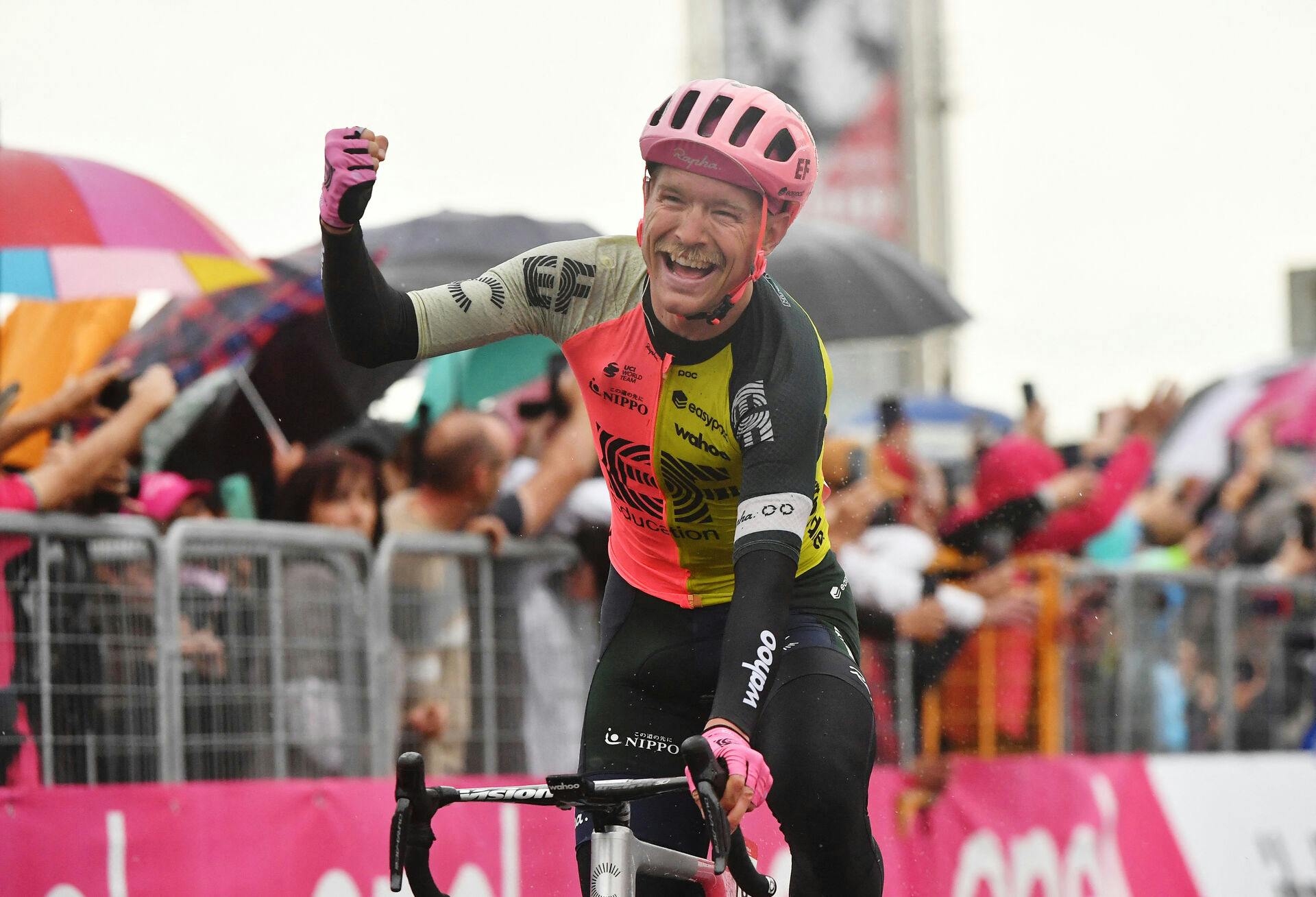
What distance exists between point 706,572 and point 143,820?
2.54m

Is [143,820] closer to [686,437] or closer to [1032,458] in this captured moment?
[686,437]

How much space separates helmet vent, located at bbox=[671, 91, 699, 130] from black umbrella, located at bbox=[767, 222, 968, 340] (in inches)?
174

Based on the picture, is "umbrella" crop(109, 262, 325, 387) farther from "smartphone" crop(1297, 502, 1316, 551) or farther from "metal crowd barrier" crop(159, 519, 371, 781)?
"smartphone" crop(1297, 502, 1316, 551)

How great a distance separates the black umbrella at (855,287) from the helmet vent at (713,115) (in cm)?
443

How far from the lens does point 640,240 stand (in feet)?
16.3

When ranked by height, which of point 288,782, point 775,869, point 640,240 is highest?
point 640,240

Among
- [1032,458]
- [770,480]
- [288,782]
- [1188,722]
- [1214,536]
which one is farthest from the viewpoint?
[1214,536]

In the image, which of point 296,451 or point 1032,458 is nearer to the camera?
point 296,451

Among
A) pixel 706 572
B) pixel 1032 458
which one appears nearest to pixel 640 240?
pixel 706 572

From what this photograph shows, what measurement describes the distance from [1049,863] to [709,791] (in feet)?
19.9

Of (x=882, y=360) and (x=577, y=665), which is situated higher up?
(x=882, y=360)

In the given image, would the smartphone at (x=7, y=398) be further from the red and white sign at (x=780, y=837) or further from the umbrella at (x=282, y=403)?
the red and white sign at (x=780, y=837)

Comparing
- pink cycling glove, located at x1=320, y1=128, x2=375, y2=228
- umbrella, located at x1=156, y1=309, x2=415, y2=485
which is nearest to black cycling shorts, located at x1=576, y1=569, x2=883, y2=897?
A: pink cycling glove, located at x1=320, y1=128, x2=375, y2=228

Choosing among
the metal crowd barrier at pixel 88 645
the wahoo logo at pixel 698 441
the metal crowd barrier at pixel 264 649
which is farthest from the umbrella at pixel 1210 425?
the wahoo logo at pixel 698 441
